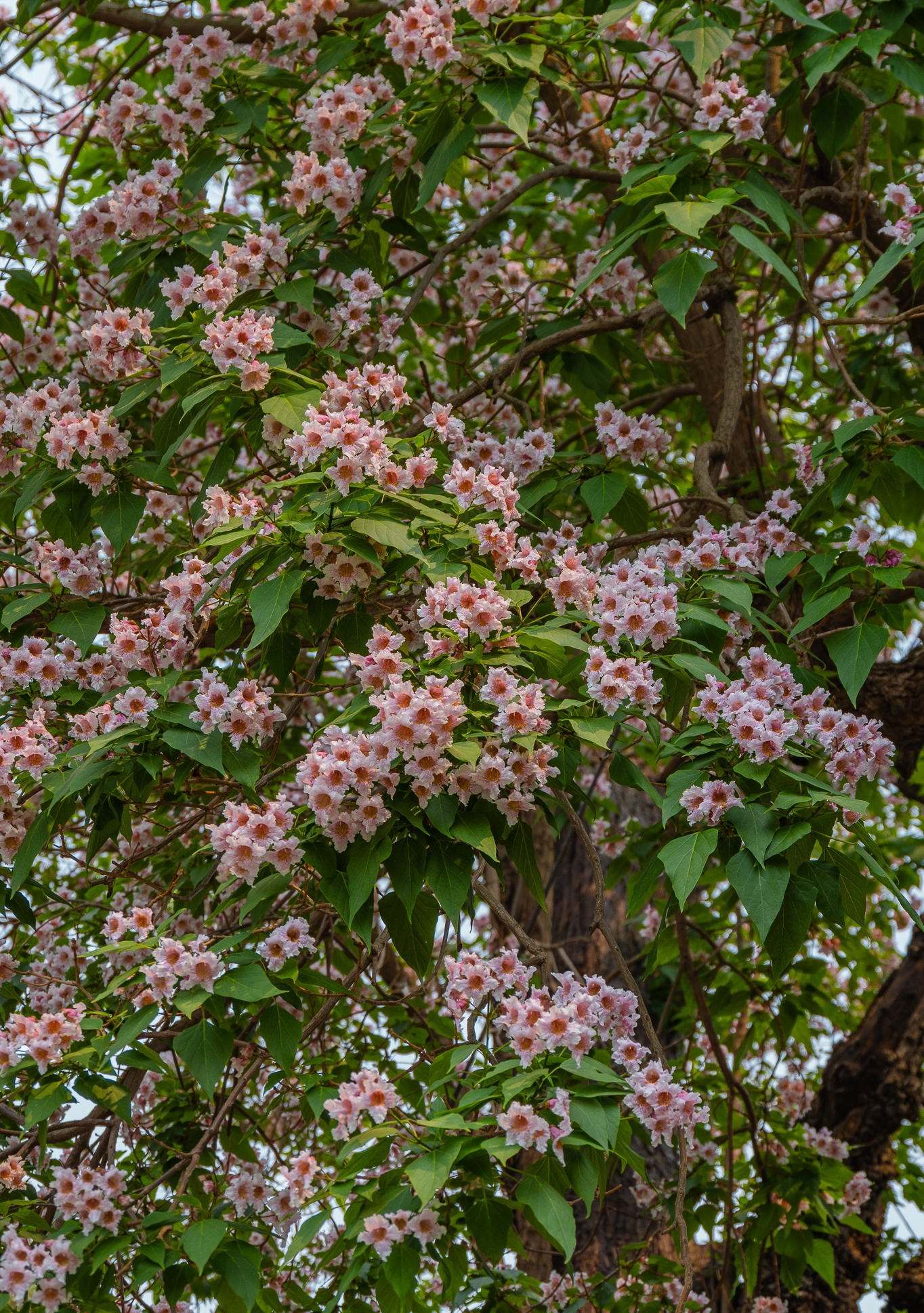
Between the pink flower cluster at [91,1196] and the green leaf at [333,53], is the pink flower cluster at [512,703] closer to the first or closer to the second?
the pink flower cluster at [91,1196]

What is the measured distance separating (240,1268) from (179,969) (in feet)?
1.67

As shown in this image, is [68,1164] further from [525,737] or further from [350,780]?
[525,737]

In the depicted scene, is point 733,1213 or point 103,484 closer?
point 103,484

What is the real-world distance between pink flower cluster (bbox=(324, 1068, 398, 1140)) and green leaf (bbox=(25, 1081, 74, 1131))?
485mm

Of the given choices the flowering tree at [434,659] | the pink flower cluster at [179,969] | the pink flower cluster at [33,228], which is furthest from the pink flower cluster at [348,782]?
the pink flower cluster at [33,228]

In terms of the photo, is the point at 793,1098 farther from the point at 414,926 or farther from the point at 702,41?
the point at 702,41

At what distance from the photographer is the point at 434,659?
6.76ft

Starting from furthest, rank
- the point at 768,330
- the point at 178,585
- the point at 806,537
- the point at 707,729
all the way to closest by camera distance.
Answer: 1. the point at 768,330
2. the point at 806,537
3. the point at 178,585
4. the point at 707,729

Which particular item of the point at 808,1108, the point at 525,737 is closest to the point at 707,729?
the point at 525,737

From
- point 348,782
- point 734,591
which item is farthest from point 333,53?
point 348,782

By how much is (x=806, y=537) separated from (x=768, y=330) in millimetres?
1137

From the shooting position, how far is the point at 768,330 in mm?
→ 3770

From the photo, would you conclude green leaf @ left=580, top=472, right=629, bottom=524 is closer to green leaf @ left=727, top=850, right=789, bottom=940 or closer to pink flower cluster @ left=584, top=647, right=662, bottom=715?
pink flower cluster @ left=584, top=647, right=662, bottom=715

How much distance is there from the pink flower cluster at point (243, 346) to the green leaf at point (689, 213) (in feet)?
2.51
